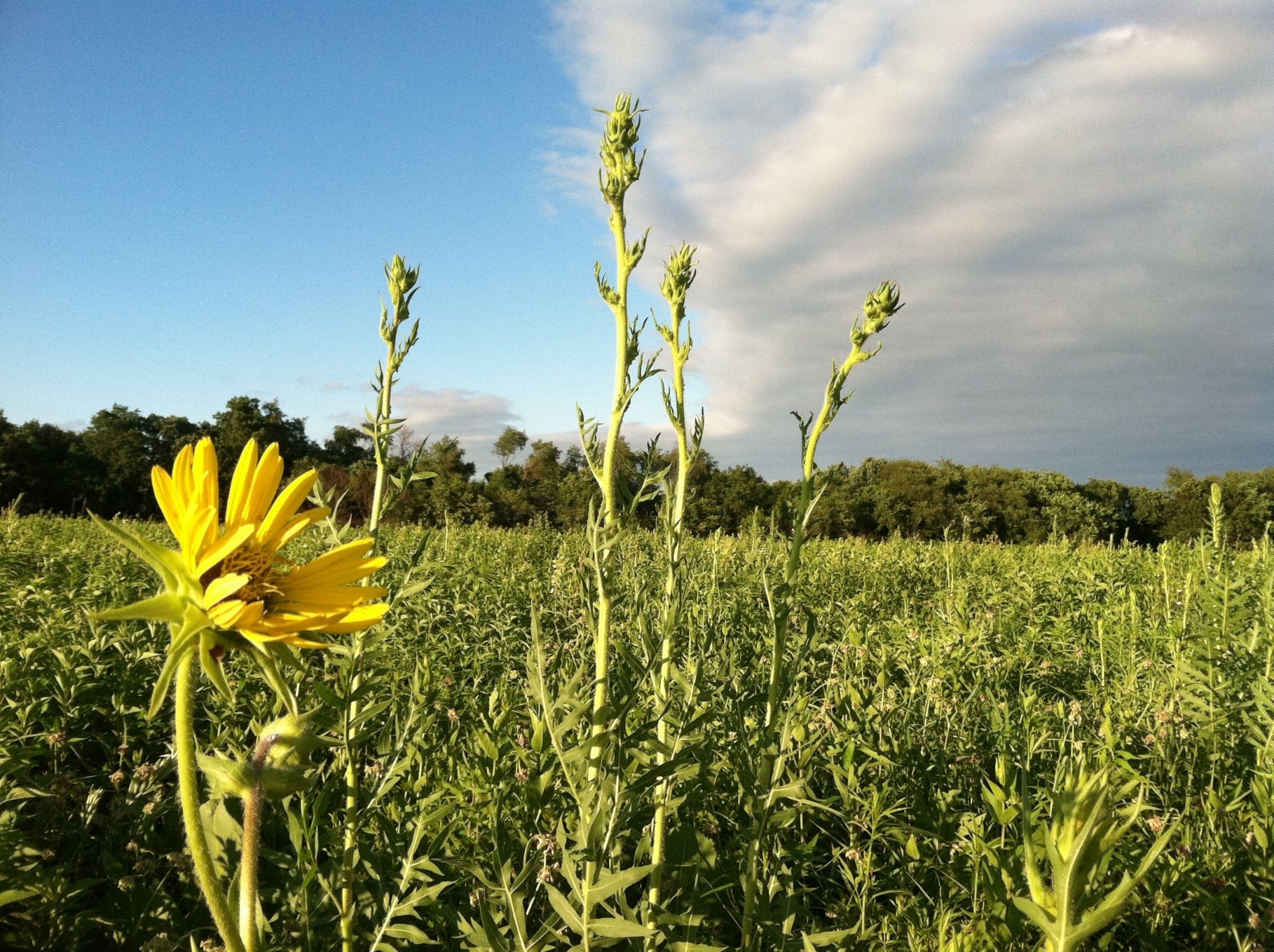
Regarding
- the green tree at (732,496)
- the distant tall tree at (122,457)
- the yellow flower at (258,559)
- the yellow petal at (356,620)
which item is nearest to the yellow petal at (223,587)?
the yellow flower at (258,559)

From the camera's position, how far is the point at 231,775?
2.63 feet

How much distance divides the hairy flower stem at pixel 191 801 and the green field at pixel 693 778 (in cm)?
42

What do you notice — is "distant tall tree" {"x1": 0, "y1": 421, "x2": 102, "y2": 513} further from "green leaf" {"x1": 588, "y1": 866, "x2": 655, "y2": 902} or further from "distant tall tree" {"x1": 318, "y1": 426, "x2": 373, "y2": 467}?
"green leaf" {"x1": 588, "y1": 866, "x2": 655, "y2": 902}

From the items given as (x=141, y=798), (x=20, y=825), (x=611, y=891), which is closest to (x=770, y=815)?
(x=611, y=891)

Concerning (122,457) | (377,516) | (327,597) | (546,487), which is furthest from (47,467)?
(327,597)

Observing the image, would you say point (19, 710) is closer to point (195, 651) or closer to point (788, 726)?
point (195, 651)

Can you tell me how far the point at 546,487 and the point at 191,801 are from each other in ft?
82.0

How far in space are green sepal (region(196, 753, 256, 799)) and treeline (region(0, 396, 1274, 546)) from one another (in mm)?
14255

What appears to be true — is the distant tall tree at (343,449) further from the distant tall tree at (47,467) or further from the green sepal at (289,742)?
the green sepal at (289,742)

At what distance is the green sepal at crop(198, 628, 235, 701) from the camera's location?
775mm

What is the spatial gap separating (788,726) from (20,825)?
229 cm

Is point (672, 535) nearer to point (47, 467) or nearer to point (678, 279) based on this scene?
point (678, 279)

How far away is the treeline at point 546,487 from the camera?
23.2m

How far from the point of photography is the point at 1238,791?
2.31 meters
